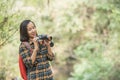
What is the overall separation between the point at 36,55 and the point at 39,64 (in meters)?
0.12

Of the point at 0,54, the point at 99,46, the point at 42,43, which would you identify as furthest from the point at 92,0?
the point at 42,43

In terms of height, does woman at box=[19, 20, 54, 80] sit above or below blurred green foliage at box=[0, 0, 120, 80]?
below

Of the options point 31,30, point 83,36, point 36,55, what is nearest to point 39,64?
point 36,55

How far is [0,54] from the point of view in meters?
9.46

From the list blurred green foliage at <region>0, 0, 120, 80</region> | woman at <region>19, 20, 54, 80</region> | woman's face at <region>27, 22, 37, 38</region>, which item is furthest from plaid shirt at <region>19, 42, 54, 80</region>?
blurred green foliage at <region>0, 0, 120, 80</region>

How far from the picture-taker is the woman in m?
5.64

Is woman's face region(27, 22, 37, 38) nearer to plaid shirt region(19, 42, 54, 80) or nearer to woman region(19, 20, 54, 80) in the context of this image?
woman region(19, 20, 54, 80)

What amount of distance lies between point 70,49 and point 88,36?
5.22 feet

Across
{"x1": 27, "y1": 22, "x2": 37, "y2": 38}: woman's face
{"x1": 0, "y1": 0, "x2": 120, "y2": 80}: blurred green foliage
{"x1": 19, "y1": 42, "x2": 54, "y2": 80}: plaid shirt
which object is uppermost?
{"x1": 0, "y1": 0, "x2": 120, "y2": 80}: blurred green foliage

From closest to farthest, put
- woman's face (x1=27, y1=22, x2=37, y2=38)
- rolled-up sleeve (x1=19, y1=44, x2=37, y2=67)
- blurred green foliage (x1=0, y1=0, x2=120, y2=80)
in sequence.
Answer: rolled-up sleeve (x1=19, y1=44, x2=37, y2=67), woman's face (x1=27, y1=22, x2=37, y2=38), blurred green foliage (x1=0, y1=0, x2=120, y2=80)

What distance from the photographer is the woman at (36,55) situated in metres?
5.64

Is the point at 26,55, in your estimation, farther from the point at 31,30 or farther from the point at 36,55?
the point at 31,30

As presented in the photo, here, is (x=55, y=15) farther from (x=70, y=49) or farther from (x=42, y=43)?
(x=42, y=43)

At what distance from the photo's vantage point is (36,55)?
5637mm
